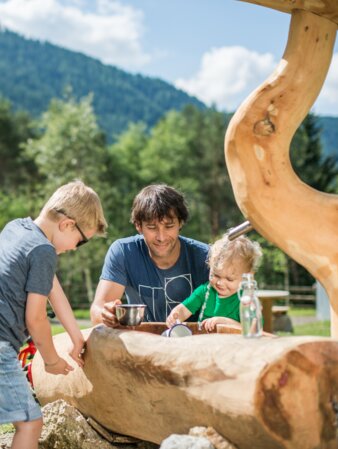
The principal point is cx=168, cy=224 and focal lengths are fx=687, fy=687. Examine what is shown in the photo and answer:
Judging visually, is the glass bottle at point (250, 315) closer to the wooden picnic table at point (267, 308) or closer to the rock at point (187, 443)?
the rock at point (187, 443)

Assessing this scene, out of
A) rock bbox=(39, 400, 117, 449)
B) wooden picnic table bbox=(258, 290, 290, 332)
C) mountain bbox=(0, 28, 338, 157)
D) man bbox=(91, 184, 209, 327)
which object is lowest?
wooden picnic table bbox=(258, 290, 290, 332)

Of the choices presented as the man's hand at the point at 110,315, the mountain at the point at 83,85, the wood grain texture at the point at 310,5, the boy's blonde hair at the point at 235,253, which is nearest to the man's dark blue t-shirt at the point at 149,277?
the boy's blonde hair at the point at 235,253

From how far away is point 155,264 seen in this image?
12.4 ft

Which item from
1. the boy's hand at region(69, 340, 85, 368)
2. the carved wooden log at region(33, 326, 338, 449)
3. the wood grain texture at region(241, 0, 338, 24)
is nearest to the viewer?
the carved wooden log at region(33, 326, 338, 449)

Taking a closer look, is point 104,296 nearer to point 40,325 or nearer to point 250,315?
point 40,325

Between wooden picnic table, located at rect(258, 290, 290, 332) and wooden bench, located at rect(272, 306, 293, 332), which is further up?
wooden picnic table, located at rect(258, 290, 290, 332)

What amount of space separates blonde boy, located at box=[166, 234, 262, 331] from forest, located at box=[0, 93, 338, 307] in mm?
19836

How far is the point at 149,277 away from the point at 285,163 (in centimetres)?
122

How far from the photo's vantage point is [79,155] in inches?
1144

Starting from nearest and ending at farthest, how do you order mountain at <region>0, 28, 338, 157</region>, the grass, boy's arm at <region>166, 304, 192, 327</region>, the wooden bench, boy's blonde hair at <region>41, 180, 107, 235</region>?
boy's blonde hair at <region>41, 180, 107, 235</region>
boy's arm at <region>166, 304, 192, 327</region>
the grass
the wooden bench
mountain at <region>0, 28, 338, 157</region>

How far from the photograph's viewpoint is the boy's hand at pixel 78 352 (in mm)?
3137

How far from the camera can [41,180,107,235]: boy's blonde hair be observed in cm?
299

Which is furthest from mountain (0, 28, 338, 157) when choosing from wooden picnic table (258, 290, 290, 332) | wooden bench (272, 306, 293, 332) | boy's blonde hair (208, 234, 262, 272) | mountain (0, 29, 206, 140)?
boy's blonde hair (208, 234, 262, 272)

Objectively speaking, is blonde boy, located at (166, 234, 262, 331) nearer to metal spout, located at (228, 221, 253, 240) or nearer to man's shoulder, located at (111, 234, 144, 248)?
metal spout, located at (228, 221, 253, 240)
